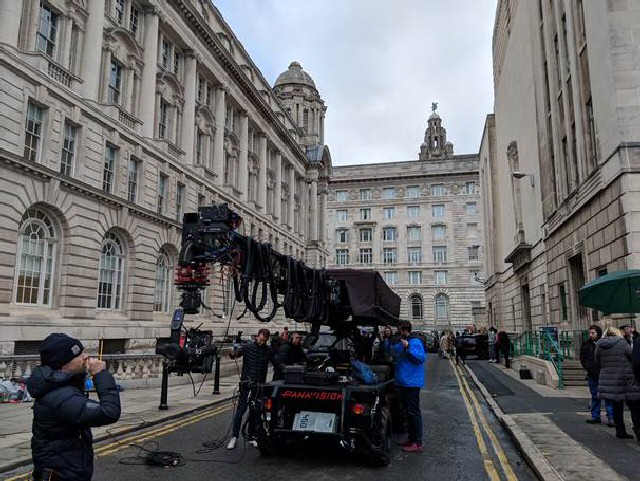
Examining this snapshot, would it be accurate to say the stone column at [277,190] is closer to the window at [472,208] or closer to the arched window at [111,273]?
the arched window at [111,273]

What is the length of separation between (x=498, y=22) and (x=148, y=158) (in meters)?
29.3

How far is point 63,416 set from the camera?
11.4 feet

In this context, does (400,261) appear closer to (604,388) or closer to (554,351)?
(554,351)

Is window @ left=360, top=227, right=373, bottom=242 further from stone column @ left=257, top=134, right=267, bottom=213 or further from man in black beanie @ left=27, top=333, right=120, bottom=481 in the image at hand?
man in black beanie @ left=27, top=333, right=120, bottom=481

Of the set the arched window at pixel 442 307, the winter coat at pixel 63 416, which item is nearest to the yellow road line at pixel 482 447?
the winter coat at pixel 63 416

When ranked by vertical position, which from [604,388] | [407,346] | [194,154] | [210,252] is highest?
[194,154]

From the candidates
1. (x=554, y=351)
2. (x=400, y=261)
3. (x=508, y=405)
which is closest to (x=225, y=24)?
(x=554, y=351)

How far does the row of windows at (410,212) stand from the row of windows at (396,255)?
504 cm

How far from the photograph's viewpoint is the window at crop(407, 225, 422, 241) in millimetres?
79750

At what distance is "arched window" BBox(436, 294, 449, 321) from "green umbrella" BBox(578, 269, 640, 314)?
6630 centimetres

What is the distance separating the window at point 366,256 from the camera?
81125 millimetres

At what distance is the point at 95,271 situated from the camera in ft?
71.4

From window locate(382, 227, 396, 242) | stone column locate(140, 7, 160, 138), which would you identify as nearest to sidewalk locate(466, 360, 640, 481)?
stone column locate(140, 7, 160, 138)

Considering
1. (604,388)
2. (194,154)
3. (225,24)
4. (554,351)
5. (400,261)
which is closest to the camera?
(604,388)
